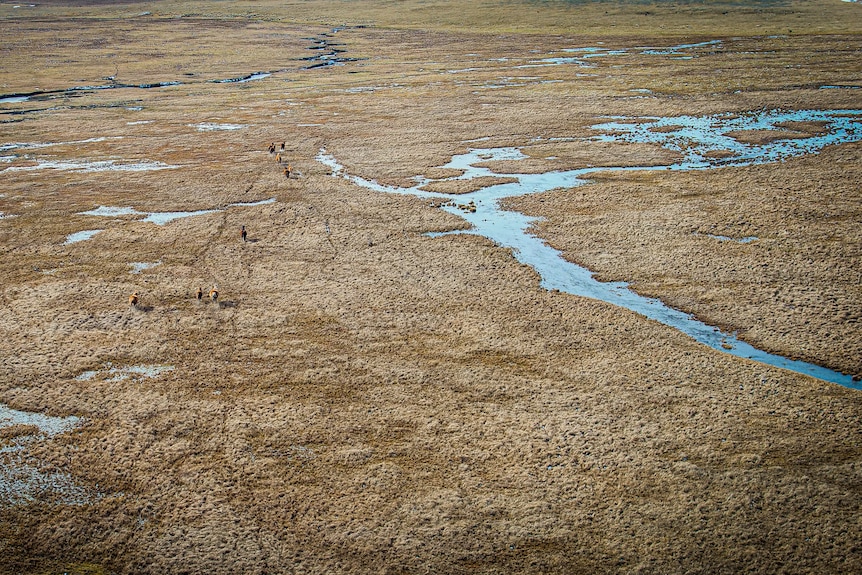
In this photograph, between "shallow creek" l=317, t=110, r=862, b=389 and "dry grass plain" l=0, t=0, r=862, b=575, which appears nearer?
"dry grass plain" l=0, t=0, r=862, b=575

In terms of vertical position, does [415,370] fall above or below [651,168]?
below

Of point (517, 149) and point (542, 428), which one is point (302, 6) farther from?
point (542, 428)

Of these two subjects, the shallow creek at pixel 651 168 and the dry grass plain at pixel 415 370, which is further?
the shallow creek at pixel 651 168

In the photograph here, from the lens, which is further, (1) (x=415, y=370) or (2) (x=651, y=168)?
(2) (x=651, y=168)

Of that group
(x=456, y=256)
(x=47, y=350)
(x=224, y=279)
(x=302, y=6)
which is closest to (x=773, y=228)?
(x=456, y=256)
